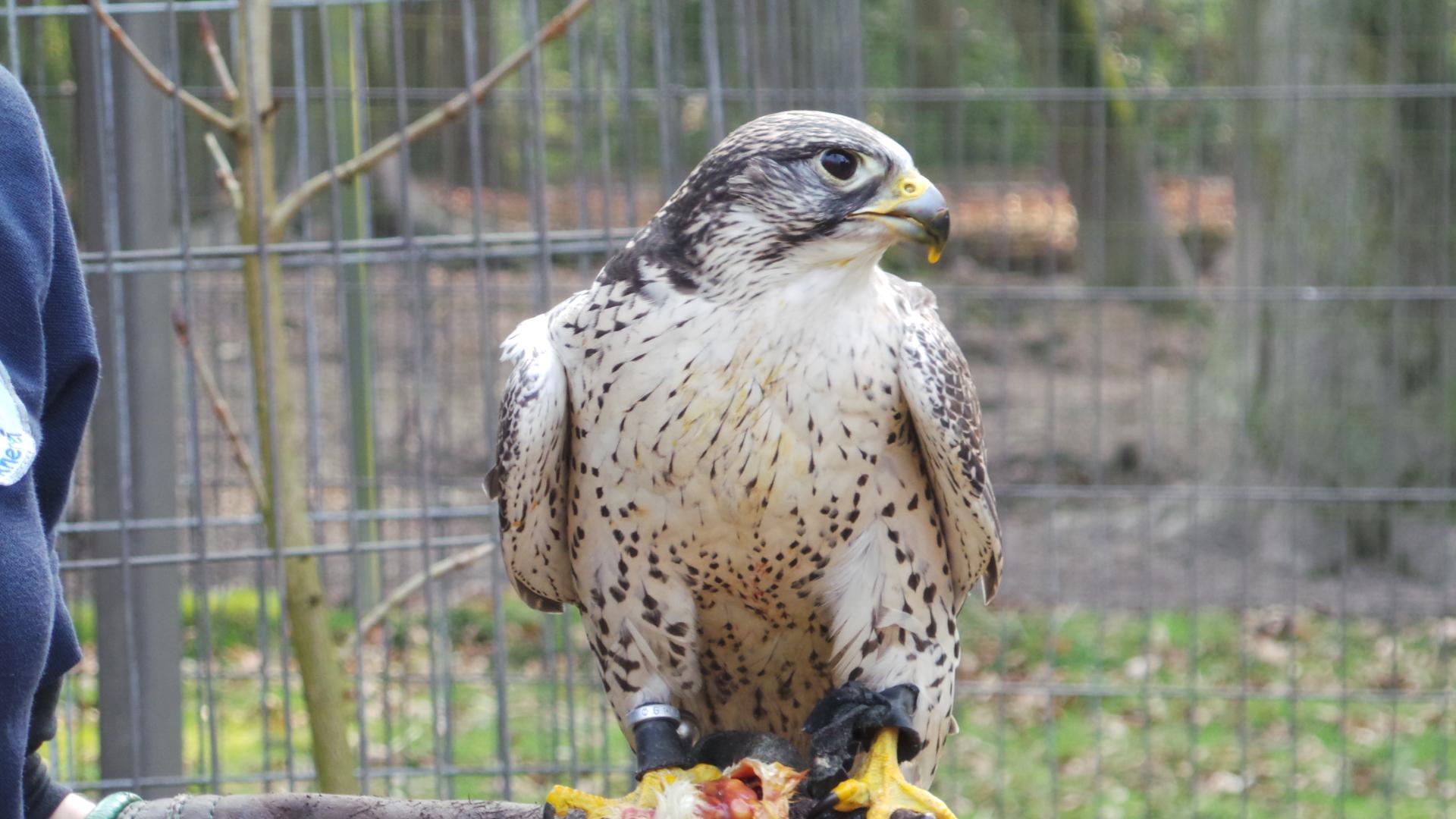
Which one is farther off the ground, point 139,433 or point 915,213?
point 915,213

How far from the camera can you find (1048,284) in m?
7.34

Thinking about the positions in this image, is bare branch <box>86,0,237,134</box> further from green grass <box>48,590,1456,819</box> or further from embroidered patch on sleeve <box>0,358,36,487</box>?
green grass <box>48,590,1456,819</box>

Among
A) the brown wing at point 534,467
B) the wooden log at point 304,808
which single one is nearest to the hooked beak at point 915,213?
the brown wing at point 534,467

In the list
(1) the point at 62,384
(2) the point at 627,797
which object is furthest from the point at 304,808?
(1) the point at 62,384

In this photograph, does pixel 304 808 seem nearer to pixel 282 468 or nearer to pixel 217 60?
pixel 282 468

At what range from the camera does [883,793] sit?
87.8 inches

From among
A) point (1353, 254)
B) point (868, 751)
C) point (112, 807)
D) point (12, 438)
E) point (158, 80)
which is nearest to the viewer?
point (12, 438)

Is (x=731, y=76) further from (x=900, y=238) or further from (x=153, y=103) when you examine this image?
(x=900, y=238)

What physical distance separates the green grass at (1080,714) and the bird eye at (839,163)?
2333 millimetres

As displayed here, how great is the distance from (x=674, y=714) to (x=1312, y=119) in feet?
16.2

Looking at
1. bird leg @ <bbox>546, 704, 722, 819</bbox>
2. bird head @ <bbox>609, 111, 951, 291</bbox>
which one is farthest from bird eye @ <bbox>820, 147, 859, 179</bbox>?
bird leg @ <bbox>546, 704, 722, 819</bbox>

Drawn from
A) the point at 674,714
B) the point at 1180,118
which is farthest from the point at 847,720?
the point at 1180,118

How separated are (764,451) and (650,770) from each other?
56cm

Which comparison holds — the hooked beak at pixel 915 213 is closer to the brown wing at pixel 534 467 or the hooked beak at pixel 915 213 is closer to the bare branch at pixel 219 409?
the brown wing at pixel 534 467
